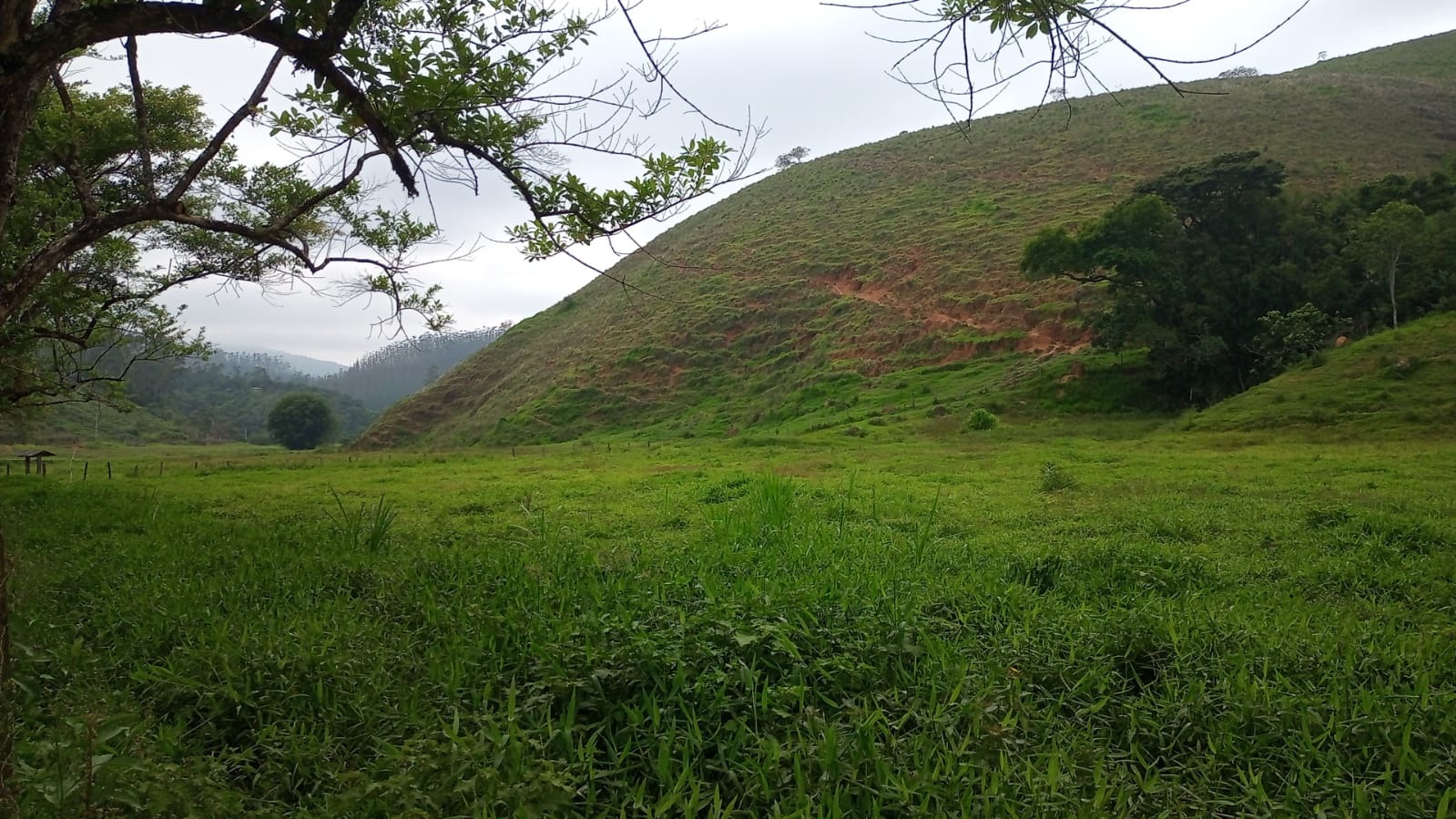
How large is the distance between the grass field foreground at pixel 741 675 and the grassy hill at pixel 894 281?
909 inches

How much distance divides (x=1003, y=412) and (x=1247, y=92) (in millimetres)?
47953

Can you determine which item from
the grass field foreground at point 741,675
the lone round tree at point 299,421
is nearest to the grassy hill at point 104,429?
the lone round tree at point 299,421

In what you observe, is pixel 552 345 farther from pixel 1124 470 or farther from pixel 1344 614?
pixel 1344 614

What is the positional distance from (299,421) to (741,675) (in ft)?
237

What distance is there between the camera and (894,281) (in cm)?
4234

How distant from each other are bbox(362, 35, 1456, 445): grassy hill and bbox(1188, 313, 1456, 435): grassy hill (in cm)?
757

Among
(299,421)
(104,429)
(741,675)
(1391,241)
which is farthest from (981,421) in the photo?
(104,429)

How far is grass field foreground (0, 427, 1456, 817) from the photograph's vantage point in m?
2.39

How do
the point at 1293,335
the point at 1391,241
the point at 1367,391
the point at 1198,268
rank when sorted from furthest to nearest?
the point at 1198,268, the point at 1391,241, the point at 1293,335, the point at 1367,391

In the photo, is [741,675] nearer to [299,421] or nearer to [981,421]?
[981,421]

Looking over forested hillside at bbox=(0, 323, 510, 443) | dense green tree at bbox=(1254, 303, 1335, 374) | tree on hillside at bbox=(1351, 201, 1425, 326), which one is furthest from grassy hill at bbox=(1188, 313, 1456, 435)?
forested hillside at bbox=(0, 323, 510, 443)

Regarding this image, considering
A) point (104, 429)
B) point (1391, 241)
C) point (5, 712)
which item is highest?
point (104, 429)

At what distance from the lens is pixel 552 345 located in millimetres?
55094

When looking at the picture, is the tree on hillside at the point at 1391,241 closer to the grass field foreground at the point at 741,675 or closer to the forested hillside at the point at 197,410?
the grass field foreground at the point at 741,675
